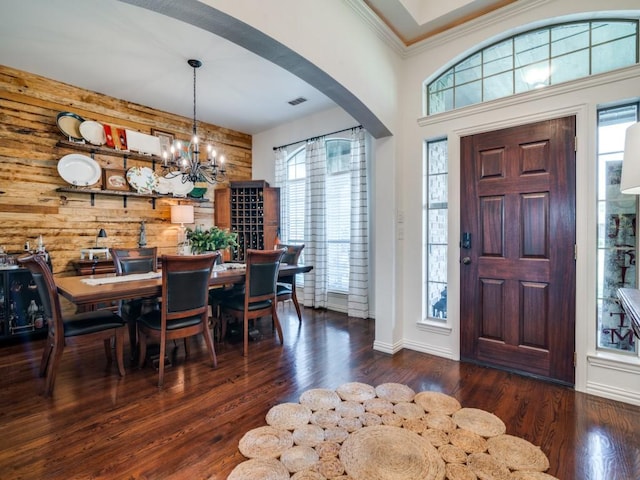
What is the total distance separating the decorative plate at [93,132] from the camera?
4.12m

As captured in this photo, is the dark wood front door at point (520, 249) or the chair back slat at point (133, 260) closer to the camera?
the dark wood front door at point (520, 249)

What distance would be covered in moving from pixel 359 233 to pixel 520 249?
2.18 m

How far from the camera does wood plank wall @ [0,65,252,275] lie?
3.73 meters

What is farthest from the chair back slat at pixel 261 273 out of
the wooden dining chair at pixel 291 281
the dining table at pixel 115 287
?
the wooden dining chair at pixel 291 281

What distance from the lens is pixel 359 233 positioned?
4539 millimetres

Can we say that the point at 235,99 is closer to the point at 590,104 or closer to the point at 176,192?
the point at 176,192

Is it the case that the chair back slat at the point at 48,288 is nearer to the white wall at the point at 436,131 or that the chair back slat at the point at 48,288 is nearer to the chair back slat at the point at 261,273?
the chair back slat at the point at 261,273

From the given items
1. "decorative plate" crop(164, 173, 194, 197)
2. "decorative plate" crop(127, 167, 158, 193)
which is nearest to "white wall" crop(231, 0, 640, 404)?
"decorative plate" crop(164, 173, 194, 197)

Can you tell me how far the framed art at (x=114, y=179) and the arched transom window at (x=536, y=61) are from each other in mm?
4246

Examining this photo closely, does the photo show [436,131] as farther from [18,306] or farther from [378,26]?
[18,306]

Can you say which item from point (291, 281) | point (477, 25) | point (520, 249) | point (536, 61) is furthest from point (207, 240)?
point (536, 61)

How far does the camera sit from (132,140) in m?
4.59

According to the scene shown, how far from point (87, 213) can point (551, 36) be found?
556 cm

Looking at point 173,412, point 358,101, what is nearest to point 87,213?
point 173,412
